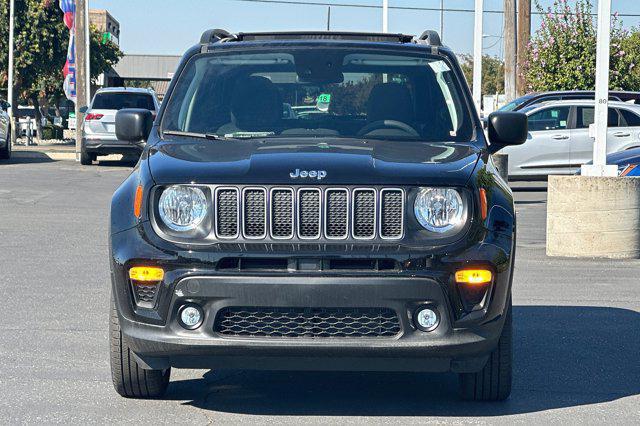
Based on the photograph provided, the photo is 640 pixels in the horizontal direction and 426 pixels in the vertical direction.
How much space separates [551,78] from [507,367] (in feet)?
87.0

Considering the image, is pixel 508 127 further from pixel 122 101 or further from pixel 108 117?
pixel 122 101

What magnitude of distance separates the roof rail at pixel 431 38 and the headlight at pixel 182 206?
2.29m

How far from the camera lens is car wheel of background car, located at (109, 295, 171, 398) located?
611cm

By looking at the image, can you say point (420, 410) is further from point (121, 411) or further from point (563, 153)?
point (563, 153)

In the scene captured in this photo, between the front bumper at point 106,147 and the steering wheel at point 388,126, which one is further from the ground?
the steering wheel at point 388,126

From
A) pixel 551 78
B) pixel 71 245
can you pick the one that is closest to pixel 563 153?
pixel 551 78

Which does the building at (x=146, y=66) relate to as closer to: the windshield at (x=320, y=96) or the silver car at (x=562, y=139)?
the silver car at (x=562, y=139)

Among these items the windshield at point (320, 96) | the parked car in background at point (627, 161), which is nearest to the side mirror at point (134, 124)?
the windshield at point (320, 96)

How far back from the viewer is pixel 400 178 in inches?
224

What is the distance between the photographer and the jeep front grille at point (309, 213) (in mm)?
5613

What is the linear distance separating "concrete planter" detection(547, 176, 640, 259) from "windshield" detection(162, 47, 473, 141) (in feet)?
20.2

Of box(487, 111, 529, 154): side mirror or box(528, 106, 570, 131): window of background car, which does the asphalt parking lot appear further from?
box(528, 106, 570, 131): window of background car

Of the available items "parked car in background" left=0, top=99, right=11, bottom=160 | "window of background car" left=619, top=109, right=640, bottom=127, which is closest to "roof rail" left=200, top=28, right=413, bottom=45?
"window of background car" left=619, top=109, right=640, bottom=127

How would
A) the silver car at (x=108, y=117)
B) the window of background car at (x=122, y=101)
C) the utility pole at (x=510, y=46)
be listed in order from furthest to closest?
the window of background car at (x=122, y=101) < the utility pole at (x=510, y=46) < the silver car at (x=108, y=117)
